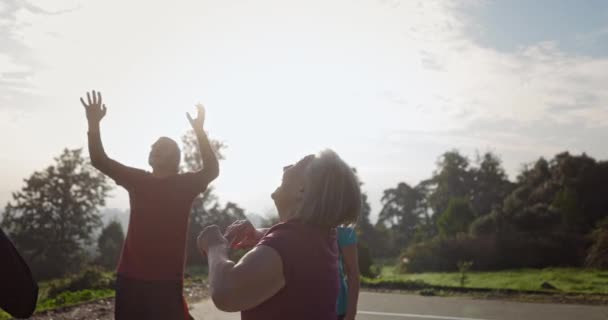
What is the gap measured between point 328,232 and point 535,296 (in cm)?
1002

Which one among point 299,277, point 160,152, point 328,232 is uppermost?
point 160,152

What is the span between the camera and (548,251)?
18219 mm

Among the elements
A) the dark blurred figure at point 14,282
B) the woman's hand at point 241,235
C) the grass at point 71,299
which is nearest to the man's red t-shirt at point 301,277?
the woman's hand at point 241,235

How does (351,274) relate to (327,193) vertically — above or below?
below

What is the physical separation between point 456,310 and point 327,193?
28.1 ft

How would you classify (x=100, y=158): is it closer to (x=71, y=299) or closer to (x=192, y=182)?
(x=192, y=182)

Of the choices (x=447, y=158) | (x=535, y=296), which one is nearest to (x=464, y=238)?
(x=535, y=296)

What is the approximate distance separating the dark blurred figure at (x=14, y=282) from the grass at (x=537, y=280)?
1156 centimetres

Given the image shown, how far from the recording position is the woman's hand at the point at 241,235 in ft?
7.97

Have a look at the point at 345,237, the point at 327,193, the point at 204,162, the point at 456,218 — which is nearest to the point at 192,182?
the point at 204,162

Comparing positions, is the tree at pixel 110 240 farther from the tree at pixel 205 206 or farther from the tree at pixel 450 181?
the tree at pixel 450 181

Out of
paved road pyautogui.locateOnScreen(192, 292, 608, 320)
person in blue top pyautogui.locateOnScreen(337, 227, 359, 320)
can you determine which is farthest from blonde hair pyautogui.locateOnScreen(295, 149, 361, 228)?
paved road pyautogui.locateOnScreen(192, 292, 608, 320)

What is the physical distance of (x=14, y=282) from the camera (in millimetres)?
1588

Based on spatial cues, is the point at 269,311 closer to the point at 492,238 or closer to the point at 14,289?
the point at 14,289
